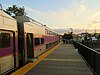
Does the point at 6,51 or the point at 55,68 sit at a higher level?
the point at 6,51

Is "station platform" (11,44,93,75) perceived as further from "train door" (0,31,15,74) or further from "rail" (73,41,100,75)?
"train door" (0,31,15,74)

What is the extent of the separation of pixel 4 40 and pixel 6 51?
48cm

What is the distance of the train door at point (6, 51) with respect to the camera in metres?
11.8

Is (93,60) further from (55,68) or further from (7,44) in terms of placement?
(7,44)

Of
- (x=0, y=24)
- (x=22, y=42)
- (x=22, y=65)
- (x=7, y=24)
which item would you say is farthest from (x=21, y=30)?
(x=0, y=24)

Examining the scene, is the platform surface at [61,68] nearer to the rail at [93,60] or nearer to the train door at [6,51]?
the rail at [93,60]

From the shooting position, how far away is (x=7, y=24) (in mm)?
12648

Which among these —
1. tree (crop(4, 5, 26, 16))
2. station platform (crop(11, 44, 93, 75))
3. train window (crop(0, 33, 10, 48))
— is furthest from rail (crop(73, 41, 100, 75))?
tree (crop(4, 5, 26, 16))

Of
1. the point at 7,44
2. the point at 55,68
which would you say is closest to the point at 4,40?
the point at 7,44

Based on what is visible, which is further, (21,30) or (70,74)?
(21,30)

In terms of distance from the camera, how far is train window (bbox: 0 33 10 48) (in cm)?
1187

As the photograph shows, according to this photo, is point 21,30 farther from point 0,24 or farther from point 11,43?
point 0,24

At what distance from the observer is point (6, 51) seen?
40.5 ft

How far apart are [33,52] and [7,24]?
25.3 feet
